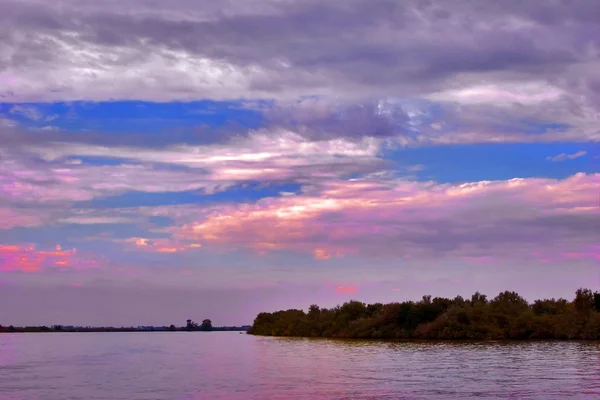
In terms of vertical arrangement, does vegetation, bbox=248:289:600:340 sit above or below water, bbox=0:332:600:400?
above

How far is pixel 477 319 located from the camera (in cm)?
10606

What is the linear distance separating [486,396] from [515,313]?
241 ft

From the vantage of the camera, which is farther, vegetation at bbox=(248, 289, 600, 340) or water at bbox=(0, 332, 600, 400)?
vegetation at bbox=(248, 289, 600, 340)

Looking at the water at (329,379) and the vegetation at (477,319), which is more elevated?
the vegetation at (477,319)

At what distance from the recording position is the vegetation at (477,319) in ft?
323

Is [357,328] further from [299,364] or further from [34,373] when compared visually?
[34,373]

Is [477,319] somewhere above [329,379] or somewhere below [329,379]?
above

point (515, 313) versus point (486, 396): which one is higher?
point (515, 313)

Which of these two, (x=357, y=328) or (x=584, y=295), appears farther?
(x=357, y=328)

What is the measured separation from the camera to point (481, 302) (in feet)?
369

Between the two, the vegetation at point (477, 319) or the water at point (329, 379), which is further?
the vegetation at point (477, 319)

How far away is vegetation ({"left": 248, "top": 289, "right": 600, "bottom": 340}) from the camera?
98.4 metres

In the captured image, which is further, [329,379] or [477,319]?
[477,319]

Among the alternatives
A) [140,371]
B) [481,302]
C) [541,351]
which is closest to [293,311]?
[481,302]
